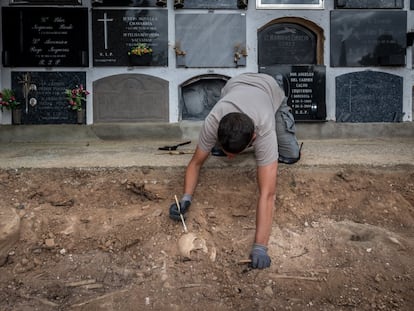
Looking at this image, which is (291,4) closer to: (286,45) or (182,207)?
(286,45)

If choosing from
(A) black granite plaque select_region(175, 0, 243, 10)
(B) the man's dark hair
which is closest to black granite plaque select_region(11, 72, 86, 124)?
(A) black granite plaque select_region(175, 0, 243, 10)

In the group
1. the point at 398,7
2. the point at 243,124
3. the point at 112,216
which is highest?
the point at 398,7

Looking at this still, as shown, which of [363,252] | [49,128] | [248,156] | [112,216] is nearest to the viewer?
[363,252]

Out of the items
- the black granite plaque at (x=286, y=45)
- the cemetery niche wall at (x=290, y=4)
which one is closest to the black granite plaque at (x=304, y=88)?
the black granite plaque at (x=286, y=45)

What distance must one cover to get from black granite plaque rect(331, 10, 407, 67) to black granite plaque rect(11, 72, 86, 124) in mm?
4066

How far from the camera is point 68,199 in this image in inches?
152

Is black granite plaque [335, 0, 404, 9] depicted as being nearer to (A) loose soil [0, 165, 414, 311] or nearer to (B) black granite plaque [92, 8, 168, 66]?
(B) black granite plaque [92, 8, 168, 66]

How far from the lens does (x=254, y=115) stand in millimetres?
3270

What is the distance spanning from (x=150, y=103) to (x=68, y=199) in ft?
10.6

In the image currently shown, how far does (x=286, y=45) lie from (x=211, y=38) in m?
1.24

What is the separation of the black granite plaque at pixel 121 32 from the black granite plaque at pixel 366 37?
2770mm

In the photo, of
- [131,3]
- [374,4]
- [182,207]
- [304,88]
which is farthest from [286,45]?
[182,207]

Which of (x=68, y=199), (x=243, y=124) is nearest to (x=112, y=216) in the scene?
(x=68, y=199)

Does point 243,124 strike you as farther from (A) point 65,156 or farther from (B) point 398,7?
(B) point 398,7
